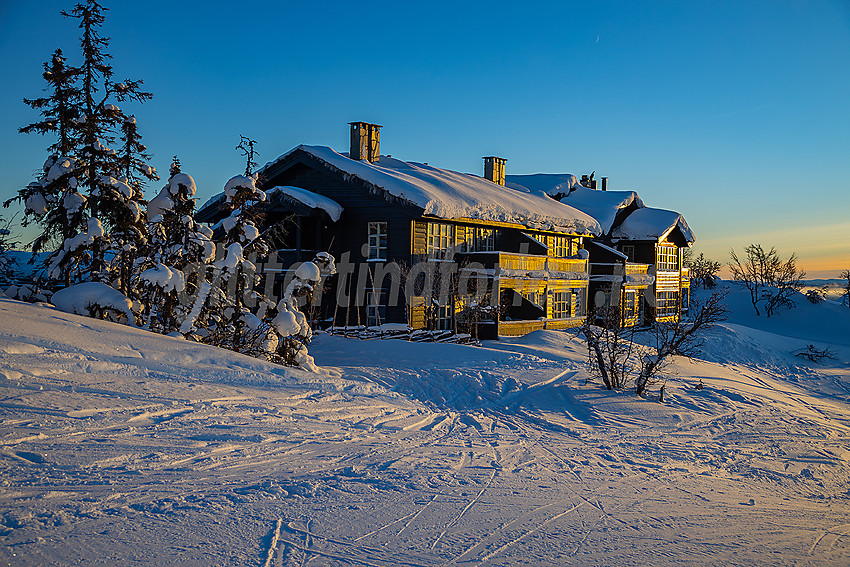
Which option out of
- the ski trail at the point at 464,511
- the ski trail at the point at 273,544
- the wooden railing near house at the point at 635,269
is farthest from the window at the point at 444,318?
the ski trail at the point at 273,544

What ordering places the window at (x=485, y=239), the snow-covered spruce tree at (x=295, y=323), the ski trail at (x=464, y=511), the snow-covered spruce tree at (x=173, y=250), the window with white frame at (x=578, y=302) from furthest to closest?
1. the window with white frame at (x=578, y=302)
2. the window at (x=485, y=239)
3. the snow-covered spruce tree at (x=173, y=250)
4. the snow-covered spruce tree at (x=295, y=323)
5. the ski trail at (x=464, y=511)

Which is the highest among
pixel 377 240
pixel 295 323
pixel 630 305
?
pixel 377 240

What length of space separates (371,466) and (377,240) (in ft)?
56.7

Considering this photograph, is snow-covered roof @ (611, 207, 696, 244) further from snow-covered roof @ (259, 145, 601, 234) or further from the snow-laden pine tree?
the snow-laden pine tree

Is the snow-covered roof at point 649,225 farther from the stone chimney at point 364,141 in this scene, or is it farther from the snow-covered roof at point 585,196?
the stone chimney at point 364,141

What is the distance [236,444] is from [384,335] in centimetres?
1332

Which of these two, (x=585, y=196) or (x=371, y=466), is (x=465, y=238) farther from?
(x=371, y=466)

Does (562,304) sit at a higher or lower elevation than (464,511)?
higher

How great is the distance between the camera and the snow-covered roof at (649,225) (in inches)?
1479

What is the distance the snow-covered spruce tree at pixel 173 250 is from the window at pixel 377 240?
10.2 m

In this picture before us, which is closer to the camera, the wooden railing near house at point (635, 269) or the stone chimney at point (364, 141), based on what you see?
the stone chimney at point (364, 141)

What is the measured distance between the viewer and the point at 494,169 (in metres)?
36.6

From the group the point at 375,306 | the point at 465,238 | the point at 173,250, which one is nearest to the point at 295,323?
the point at 173,250

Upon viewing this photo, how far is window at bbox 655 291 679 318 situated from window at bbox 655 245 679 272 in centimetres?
154
